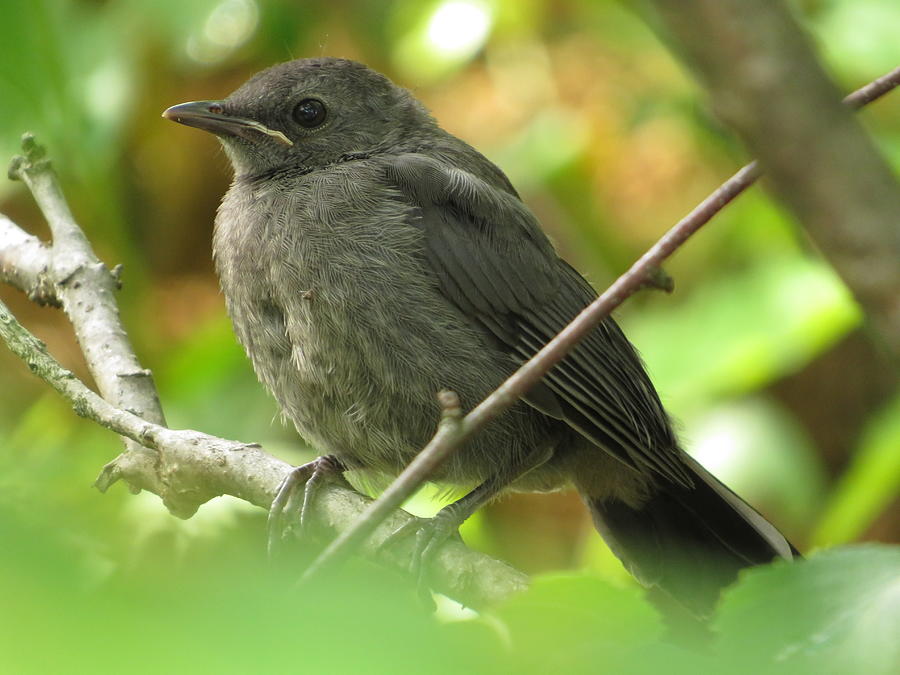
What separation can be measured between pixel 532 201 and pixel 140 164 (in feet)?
8.09

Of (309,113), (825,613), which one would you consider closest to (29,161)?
(309,113)

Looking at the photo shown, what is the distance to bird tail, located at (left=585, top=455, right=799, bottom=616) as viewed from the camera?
131 inches

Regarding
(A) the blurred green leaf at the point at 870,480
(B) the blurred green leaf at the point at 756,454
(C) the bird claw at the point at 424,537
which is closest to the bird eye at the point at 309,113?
(C) the bird claw at the point at 424,537

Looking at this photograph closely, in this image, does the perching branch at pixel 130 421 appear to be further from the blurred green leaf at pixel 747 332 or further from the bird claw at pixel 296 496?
the blurred green leaf at pixel 747 332

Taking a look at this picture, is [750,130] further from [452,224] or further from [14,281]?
[14,281]

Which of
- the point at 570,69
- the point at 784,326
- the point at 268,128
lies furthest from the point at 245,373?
the point at 570,69

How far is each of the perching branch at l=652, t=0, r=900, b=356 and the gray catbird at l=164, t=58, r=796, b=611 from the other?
7.11 ft

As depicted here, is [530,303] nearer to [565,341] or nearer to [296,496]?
[296,496]

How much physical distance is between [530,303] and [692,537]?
926 mm

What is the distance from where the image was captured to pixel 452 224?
352 centimetres

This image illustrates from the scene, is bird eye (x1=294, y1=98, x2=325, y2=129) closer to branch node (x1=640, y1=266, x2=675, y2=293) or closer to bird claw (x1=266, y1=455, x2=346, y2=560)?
bird claw (x1=266, y1=455, x2=346, y2=560)

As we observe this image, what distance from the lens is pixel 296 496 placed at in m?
3.27

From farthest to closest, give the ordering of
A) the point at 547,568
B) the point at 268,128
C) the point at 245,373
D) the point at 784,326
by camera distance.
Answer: the point at 547,568 < the point at 245,373 < the point at 784,326 < the point at 268,128

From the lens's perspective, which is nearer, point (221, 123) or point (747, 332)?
point (221, 123)
